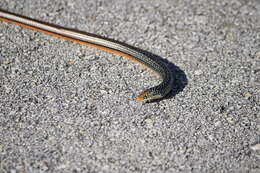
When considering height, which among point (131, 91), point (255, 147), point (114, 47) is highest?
point (114, 47)

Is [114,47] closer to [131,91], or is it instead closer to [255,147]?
[131,91]

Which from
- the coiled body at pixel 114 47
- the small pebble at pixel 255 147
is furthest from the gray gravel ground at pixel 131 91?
the coiled body at pixel 114 47

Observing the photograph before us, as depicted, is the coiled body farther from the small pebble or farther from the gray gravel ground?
the small pebble

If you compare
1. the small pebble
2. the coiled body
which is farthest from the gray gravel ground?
the coiled body

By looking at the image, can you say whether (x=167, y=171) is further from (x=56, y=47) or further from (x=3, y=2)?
(x=3, y=2)

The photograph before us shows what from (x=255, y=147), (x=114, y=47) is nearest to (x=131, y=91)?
(x=114, y=47)

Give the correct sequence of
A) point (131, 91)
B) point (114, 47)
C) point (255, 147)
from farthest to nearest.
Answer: point (114, 47) → point (131, 91) → point (255, 147)
